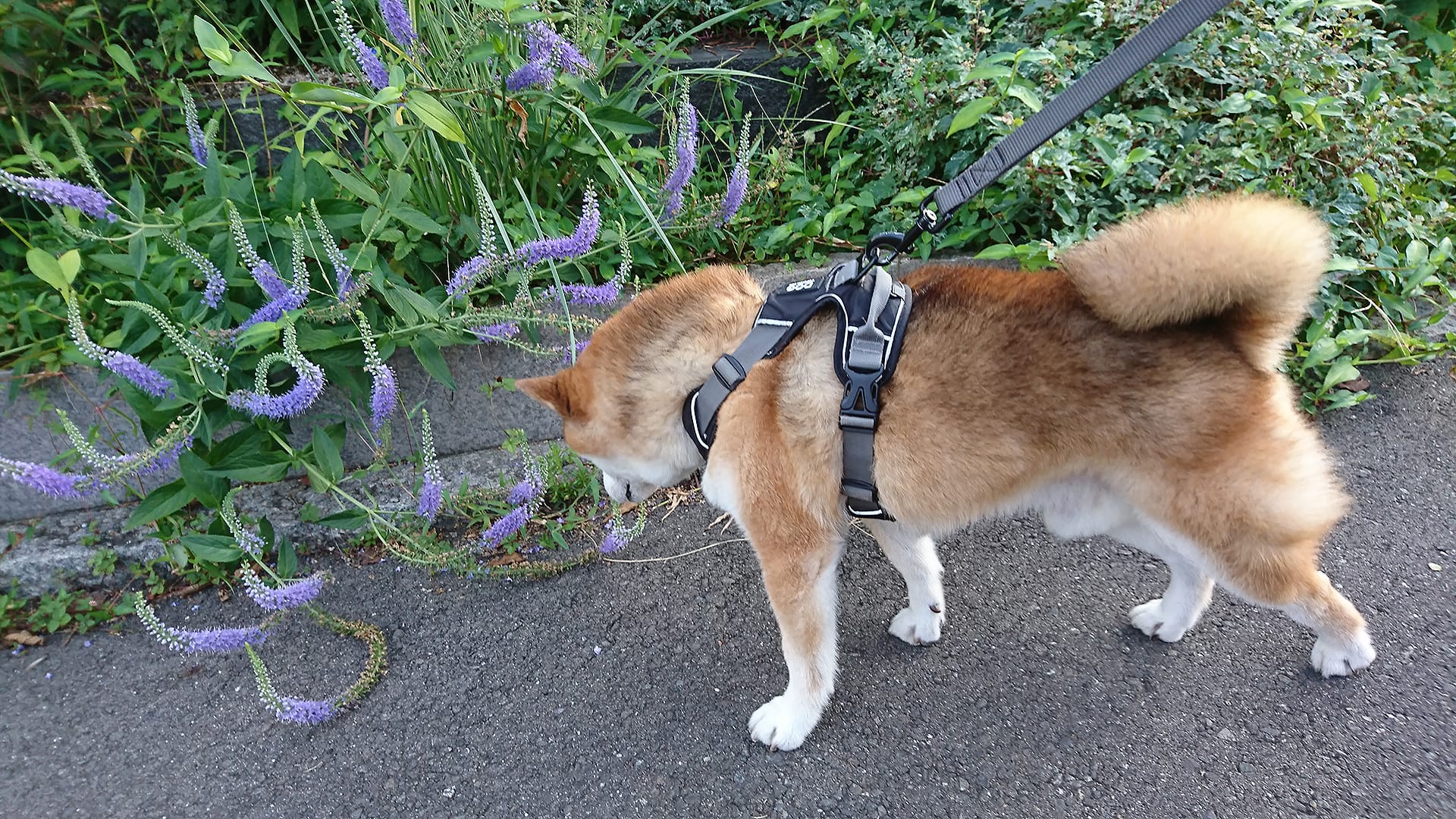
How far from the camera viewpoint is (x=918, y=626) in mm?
2617

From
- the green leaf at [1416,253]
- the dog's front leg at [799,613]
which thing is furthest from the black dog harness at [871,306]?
the green leaf at [1416,253]

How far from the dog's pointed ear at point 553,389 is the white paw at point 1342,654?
238 centimetres

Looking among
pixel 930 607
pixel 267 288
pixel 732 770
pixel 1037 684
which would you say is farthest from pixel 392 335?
pixel 1037 684

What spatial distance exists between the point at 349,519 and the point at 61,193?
4.48ft

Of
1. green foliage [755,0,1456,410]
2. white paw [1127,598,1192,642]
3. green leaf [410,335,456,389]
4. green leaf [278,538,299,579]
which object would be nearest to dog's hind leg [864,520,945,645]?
white paw [1127,598,1192,642]

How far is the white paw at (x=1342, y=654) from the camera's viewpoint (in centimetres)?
227

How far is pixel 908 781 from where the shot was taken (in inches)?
87.1

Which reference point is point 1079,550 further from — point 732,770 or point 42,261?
point 42,261

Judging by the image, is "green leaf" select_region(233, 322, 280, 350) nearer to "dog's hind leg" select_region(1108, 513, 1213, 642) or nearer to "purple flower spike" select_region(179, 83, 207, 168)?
"purple flower spike" select_region(179, 83, 207, 168)

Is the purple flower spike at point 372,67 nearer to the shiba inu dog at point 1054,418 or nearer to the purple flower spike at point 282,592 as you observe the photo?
the shiba inu dog at point 1054,418

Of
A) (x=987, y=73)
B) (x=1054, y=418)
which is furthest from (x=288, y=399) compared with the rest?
(x=987, y=73)

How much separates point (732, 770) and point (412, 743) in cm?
102

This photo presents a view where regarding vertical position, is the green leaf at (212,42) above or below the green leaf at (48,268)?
above

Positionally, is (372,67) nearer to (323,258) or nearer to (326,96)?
(326,96)
